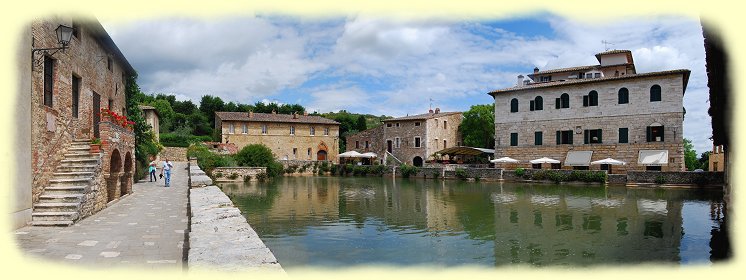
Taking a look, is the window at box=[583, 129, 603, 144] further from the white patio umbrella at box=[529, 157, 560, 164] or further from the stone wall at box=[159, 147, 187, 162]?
the stone wall at box=[159, 147, 187, 162]

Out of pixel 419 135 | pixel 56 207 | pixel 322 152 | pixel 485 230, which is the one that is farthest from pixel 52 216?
pixel 322 152

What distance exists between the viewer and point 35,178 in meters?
9.33

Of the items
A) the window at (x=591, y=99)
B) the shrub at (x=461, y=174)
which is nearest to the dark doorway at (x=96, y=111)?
the shrub at (x=461, y=174)

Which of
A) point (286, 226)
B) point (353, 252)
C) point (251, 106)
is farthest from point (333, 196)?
point (251, 106)

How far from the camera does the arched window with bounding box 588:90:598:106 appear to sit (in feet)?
117

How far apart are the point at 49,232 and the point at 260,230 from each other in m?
5.45

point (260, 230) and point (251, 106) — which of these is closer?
point (260, 230)

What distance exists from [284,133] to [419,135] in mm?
14869

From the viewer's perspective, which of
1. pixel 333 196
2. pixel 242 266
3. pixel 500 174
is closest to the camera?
pixel 242 266

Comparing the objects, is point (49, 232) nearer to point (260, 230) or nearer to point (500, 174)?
point (260, 230)

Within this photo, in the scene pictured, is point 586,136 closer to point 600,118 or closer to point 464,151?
point 600,118

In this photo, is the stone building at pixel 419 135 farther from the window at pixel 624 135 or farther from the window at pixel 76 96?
the window at pixel 76 96

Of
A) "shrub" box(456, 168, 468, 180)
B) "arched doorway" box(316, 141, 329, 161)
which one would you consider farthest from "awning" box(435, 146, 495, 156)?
"arched doorway" box(316, 141, 329, 161)

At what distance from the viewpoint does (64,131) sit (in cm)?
1140
